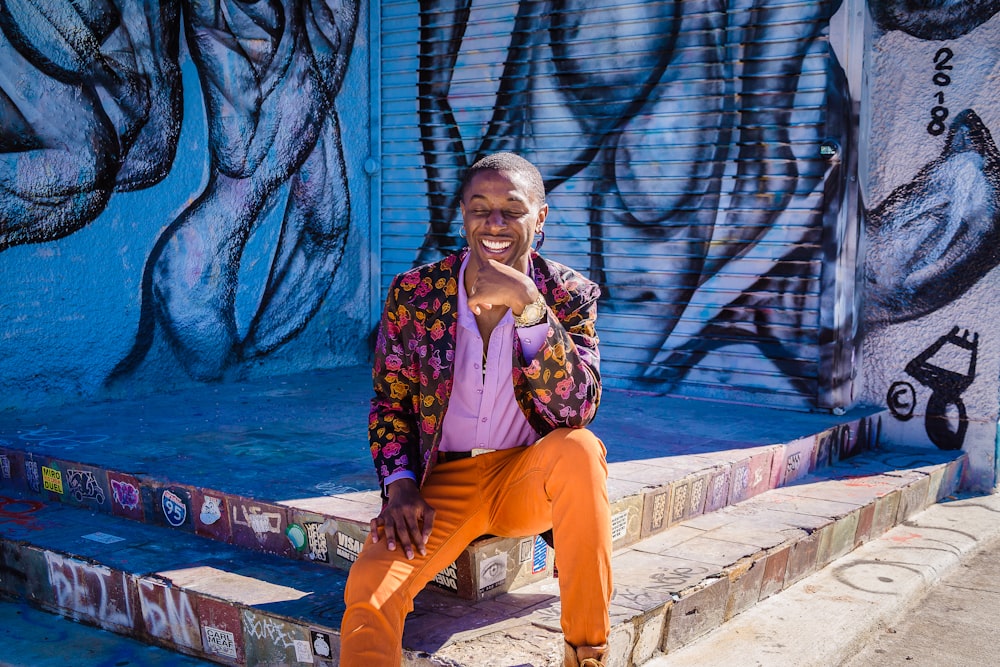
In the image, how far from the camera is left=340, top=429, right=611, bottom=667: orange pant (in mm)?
2350

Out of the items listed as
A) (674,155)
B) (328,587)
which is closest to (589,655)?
(328,587)

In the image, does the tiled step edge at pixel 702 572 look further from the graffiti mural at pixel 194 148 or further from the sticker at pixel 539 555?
the graffiti mural at pixel 194 148

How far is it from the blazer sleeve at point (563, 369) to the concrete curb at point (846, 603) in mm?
915

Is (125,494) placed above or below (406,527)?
below

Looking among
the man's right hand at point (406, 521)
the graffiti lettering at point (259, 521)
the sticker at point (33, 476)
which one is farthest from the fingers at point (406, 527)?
the sticker at point (33, 476)

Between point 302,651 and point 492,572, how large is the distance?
2.07ft

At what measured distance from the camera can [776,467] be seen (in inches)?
179

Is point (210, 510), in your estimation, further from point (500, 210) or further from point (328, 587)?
point (500, 210)

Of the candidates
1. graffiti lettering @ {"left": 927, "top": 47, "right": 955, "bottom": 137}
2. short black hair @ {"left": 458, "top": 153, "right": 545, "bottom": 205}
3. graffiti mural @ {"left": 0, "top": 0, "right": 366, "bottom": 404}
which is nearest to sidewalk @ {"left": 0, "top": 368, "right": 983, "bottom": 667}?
graffiti mural @ {"left": 0, "top": 0, "right": 366, "bottom": 404}

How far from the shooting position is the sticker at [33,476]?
4160mm

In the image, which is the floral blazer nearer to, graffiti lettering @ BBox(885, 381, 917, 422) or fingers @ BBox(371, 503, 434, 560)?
fingers @ BBox(371, 503, 434, 560)

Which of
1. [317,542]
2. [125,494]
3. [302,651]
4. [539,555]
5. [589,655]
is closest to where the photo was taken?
[589,655]

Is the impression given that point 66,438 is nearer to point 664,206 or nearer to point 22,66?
point 22,66

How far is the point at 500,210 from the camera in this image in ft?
8.84
